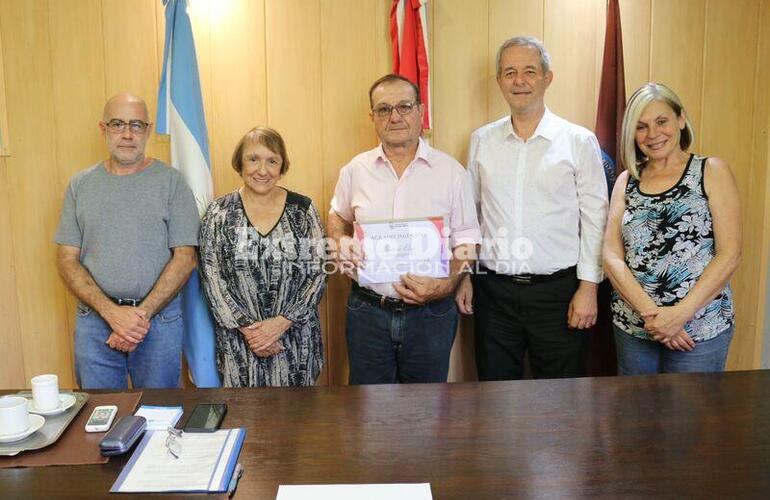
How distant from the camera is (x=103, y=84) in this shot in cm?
286

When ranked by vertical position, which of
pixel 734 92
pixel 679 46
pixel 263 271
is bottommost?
pixel 263 271

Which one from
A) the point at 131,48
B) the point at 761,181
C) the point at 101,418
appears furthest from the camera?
the point at 761,181

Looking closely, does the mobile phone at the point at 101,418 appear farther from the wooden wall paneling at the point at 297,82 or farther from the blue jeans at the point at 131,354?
the wooden wall paneling at the point at 297,82

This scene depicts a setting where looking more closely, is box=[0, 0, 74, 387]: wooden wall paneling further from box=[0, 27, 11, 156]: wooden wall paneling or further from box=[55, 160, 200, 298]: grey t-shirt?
box=[55, 160, 200, 298]: grey t-shirt

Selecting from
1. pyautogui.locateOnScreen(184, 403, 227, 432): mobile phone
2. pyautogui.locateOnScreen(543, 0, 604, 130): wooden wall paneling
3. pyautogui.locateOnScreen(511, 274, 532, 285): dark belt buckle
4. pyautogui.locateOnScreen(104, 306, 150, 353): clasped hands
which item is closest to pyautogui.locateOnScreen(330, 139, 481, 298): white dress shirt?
pyautogui.locateOnScreen(511, 274, 532, 285): dark belt buckle

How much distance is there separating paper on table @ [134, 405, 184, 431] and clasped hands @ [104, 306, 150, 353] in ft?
3.08

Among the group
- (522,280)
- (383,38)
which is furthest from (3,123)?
(522,280)

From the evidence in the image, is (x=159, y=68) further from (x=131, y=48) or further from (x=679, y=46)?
(x=679, y=46)

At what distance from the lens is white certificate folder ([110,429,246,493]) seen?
1.18m

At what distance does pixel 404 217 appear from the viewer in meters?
2.43

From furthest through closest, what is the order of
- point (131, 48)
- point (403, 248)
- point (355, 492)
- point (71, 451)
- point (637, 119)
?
1. point (131, 48)
2. point (403, 248)
3. point (637, 119)
4. point (71, 451)
5. point (355, 492)

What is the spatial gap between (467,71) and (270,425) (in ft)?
6.70

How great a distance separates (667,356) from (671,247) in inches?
15.7

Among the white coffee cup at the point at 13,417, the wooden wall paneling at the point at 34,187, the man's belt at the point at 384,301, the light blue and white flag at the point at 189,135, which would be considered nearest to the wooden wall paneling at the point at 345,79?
the light blue and white flag at the point at 189,135
